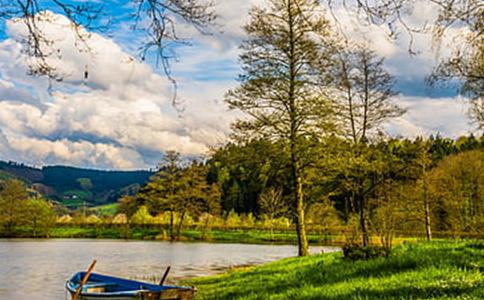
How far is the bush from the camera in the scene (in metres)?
13.9

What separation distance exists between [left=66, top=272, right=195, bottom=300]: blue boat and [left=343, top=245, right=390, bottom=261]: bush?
4.34 metres

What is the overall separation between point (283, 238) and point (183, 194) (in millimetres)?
14883

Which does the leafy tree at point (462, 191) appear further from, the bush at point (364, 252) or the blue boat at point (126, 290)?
the blue boat at point (126, 290)

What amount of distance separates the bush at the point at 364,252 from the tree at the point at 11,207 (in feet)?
237

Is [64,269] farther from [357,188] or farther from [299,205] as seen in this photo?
[357,188]

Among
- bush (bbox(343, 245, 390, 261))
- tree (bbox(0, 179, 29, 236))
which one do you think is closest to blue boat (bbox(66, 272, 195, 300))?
bush (bbox(343, 245, 390, 261))

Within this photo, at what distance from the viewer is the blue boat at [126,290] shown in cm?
1387

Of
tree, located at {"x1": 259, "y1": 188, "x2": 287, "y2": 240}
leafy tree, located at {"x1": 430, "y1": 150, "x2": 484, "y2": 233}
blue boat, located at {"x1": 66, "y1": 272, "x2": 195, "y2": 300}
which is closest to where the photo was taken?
blue boat, located at {"x1": 66, "y1": 272, "x2": 195, "y2": 300}

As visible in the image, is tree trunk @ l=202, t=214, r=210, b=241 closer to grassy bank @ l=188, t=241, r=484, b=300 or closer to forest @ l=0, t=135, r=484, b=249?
forest @ l=0, t=135, r=484, b=249

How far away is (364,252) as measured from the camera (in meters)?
14.4


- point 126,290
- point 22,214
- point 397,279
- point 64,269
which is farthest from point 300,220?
point 22,214

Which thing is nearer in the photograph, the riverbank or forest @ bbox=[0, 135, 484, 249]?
forest @ bbox=[0, 135, 484, 249]

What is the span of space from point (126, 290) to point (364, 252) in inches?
292

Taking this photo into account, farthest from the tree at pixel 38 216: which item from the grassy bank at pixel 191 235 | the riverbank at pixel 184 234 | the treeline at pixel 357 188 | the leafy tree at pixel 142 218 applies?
the treeline at pixel 357 188
